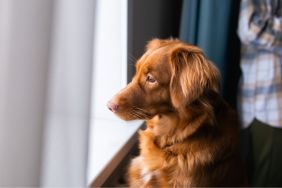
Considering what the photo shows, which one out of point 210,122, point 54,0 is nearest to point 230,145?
point 210,122

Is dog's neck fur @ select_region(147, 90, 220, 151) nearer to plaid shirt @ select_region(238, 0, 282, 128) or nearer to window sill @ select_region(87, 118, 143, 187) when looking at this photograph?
window sill @ select_region(87, 118, 143, 187)

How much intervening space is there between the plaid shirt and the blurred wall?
39.6 inches

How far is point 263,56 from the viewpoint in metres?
1.47

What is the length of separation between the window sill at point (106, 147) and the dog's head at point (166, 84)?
25 centimetres

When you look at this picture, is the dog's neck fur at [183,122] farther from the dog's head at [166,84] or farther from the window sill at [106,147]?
the window sill at [106,147]

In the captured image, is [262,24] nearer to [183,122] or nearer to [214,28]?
[214,28]

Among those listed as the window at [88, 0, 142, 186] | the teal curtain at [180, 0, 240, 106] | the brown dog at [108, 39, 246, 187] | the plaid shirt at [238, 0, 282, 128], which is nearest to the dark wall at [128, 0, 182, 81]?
the window at [88, 0, 142, 186]

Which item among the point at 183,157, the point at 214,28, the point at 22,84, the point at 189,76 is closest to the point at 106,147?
the point at 183,157

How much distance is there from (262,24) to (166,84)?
618 mm

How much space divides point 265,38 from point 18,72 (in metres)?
1.09

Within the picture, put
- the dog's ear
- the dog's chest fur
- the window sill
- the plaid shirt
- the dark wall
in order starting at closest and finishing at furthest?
the dog's ear, the dog's chest fur, the window sill, the plaid shirt, the dark wall

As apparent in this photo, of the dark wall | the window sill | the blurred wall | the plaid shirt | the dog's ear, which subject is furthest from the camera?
the dark wall

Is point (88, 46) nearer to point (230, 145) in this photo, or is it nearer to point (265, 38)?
point (230, 145)

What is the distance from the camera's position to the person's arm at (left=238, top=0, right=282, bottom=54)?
1408mm
